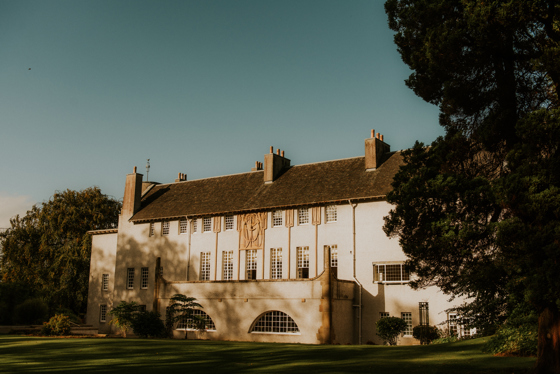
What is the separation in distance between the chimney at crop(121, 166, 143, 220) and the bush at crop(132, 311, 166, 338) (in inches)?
512

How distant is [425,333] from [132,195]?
28.4 meters

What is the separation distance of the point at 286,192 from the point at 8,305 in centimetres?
2739

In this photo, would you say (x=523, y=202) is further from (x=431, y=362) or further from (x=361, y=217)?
(x=361, y=217)

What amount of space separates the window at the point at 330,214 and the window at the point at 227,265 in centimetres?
861

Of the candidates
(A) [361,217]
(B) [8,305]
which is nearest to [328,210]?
(A) [361,217]

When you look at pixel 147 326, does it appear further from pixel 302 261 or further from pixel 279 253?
pixel 302 261

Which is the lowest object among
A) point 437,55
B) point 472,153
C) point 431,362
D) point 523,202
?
point 431,362

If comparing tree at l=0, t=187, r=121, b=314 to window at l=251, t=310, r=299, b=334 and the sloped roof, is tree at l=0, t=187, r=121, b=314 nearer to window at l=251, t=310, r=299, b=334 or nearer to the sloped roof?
the sloped roof

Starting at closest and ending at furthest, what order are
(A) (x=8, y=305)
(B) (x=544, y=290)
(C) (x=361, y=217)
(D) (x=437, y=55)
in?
(B) (x=544, y=290) < (D) (x=437, y=55) < (C) (x=361, y=217) < (A) (x=8, y=305)

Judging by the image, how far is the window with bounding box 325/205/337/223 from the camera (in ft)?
117

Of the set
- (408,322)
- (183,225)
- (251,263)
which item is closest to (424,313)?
(408,322)

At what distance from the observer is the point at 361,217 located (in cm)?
3450

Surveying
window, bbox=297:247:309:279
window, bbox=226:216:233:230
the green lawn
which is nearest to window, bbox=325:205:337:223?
window, bbox=297:247:309:279

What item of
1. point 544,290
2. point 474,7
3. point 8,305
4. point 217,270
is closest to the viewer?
point 544,290
